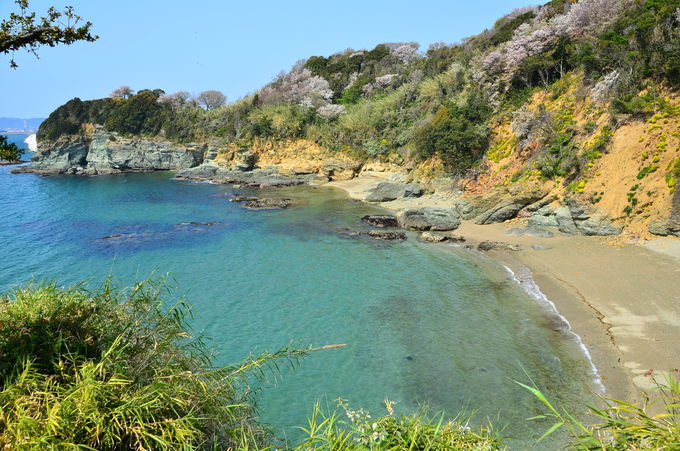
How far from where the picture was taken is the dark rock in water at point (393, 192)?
36281 mm

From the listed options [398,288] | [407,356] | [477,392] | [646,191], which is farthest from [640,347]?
[646,191]

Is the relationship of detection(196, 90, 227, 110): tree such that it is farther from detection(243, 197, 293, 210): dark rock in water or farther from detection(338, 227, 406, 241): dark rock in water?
detection(338, 227, 406, 241): dark rock in water

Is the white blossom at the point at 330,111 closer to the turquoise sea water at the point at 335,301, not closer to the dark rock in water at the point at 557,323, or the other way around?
the turquoise sea water at the point at 335,301

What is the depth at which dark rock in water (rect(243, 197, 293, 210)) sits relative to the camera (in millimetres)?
36500

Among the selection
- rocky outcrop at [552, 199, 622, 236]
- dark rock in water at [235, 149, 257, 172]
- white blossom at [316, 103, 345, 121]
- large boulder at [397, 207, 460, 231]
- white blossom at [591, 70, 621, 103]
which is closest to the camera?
rocky outcrop at [552, 199, 622, 236]

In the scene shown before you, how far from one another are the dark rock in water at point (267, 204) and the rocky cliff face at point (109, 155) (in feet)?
94.8

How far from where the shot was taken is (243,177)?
51062mm

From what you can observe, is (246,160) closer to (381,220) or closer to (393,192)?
(393,192)

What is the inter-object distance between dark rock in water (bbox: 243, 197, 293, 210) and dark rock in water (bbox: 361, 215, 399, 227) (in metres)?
9.01

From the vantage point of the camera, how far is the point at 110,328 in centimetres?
623

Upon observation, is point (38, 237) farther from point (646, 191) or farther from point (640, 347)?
point (646, 191)

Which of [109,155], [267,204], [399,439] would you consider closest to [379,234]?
[267,204]

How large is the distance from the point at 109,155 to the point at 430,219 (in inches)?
2137

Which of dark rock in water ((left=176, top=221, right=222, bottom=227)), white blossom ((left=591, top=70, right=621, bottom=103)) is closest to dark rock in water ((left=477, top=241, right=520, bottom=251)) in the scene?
white blossom ((left=591, top=70, right=621, bottom=103))
